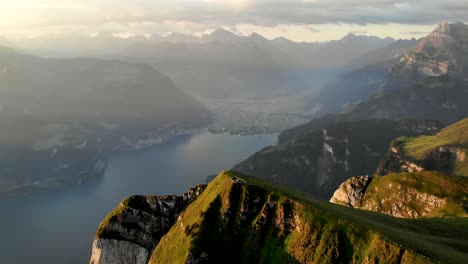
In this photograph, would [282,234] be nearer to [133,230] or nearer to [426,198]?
[133,230]

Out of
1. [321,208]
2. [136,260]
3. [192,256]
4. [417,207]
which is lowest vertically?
[417,207]

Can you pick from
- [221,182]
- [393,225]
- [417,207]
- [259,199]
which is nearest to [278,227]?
[259,199]

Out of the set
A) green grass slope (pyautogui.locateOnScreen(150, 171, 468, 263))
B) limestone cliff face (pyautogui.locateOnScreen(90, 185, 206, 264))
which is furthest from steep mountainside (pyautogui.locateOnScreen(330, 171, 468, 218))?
limestone cliff face (pyautogui.locateOnScreen(90, 185, 206, 264))

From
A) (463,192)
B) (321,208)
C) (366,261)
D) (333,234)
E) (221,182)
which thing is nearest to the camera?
(366,261)

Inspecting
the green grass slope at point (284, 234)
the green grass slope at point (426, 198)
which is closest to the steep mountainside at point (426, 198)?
the green grass slope at point (426, 198)

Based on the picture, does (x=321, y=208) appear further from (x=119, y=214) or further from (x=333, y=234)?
(x=119, y=214)

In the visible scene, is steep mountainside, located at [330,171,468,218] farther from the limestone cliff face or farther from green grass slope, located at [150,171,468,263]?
the limestone cliff face
